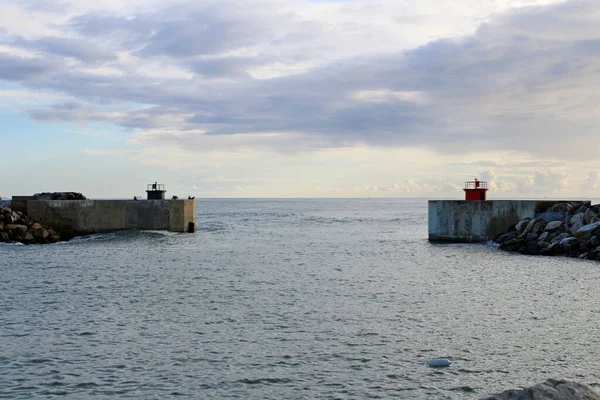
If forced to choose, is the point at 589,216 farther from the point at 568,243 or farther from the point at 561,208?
the point at 561,208

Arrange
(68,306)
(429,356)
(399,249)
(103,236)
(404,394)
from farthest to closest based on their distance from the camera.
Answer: (103,236), (399,249), (68,306), (429,356), (404,394)

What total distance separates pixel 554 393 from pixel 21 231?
3248 cm

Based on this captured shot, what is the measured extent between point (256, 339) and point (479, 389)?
4.58 metres

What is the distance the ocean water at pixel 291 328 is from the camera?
9625mm

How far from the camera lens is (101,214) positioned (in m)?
36.1

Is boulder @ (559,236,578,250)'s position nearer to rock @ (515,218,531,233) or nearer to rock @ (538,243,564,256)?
rock @ (538,243,564,256)

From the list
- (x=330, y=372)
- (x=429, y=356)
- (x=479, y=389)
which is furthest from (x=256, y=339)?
(x=479, y=389)

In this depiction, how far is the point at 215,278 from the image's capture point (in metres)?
21.5

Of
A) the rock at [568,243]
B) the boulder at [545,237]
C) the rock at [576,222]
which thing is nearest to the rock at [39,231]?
the boulder at [545,237]

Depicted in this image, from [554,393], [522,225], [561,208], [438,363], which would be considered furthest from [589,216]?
[554,393]

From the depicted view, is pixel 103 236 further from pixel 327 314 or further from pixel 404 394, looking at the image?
pixel 404 394

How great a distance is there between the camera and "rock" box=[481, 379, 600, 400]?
5941 millimetres

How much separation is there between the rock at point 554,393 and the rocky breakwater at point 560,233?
22.0 m

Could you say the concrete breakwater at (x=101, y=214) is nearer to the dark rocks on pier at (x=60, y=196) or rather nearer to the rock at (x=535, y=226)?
the dark rocks on pier at (x=60, y=196)
